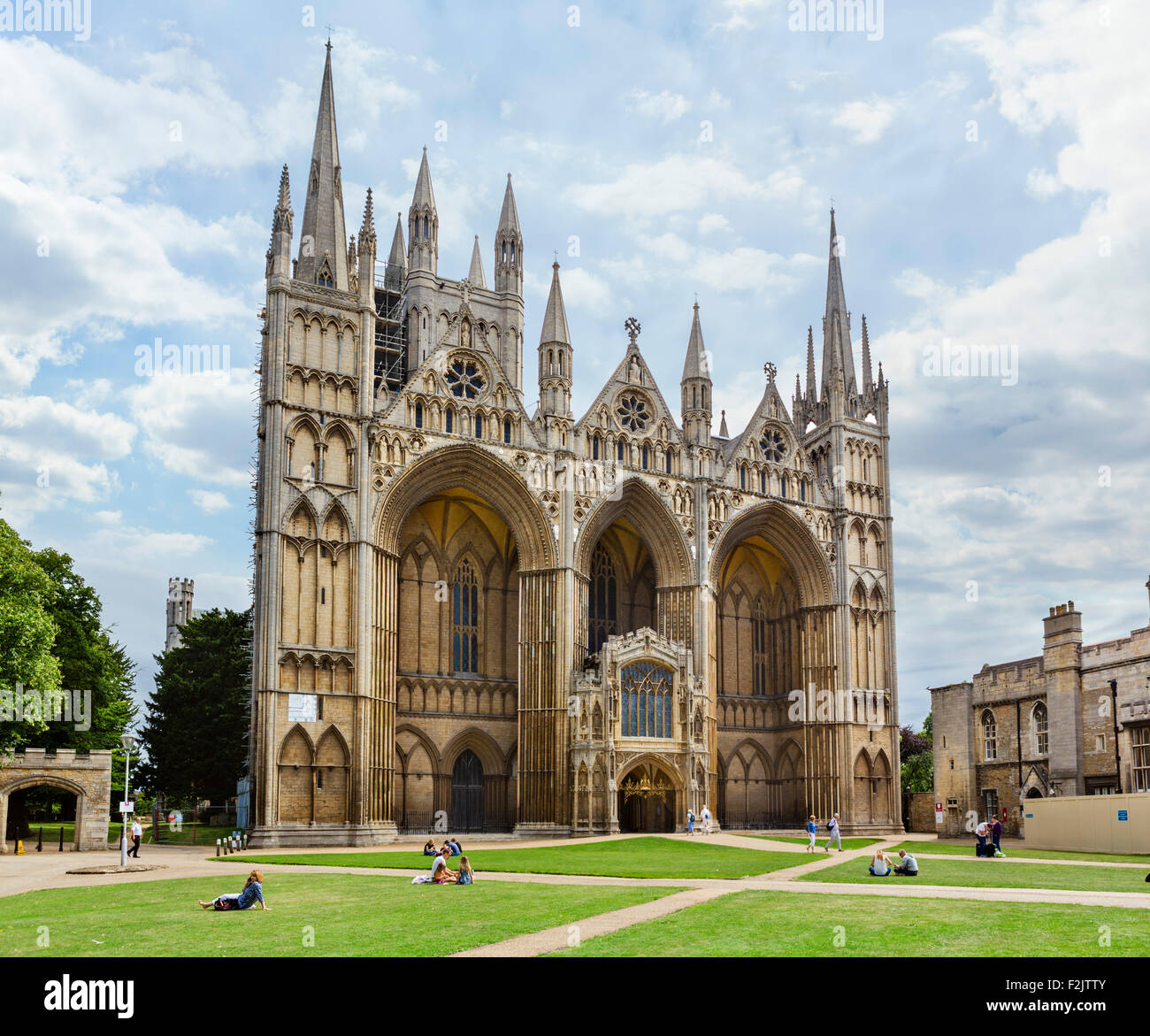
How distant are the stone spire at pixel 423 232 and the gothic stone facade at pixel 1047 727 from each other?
37012 mm

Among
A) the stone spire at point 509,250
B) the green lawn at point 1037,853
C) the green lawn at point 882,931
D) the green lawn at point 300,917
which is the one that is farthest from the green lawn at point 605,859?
the stone spire at point 509,250

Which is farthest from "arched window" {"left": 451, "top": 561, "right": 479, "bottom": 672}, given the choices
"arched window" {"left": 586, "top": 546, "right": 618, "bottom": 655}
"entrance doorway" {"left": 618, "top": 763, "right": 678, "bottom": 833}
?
"entrance doorway" {"left": 618, "top": 763, "right": 678, "bottom": 833}

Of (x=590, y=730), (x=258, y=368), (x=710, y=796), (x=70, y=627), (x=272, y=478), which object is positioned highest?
(x=258, y=368)

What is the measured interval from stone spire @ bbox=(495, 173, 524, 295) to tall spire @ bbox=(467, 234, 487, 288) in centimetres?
310

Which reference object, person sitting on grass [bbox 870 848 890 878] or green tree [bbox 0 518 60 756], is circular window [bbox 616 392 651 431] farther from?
person sitting on grass [bbox 870 848 890 878]

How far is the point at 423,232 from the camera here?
218 feet

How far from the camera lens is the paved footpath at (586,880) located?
1625cm

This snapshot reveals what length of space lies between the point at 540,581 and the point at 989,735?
72.3 ft

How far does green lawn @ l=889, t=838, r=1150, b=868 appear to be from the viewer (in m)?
33.1

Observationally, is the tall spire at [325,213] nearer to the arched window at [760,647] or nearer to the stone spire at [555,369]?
the stone spire at [555,369]
